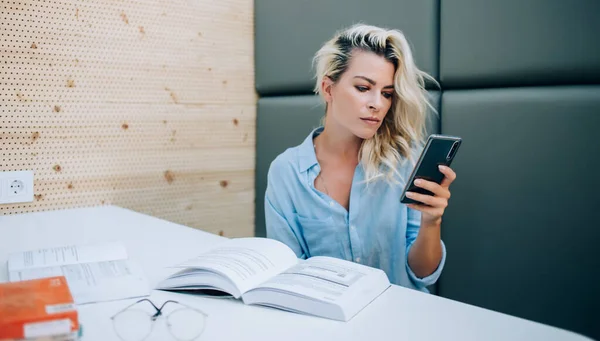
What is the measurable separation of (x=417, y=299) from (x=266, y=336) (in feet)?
0.92

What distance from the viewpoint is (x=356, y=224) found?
136 cm

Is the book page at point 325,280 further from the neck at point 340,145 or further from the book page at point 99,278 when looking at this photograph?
the neck at point 340,145

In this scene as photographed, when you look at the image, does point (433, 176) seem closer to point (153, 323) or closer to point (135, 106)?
point (153, 323)

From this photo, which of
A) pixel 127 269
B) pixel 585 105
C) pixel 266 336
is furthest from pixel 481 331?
pixel 585 105

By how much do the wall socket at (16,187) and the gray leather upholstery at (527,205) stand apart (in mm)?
1224

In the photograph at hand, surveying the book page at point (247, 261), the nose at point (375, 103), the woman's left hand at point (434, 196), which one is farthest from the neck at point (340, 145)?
the book page at point (247, 261)

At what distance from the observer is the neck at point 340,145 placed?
146cm

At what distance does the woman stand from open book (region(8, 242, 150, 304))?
0.51 meters

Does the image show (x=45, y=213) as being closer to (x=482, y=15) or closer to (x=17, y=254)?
(x=17, y=254)

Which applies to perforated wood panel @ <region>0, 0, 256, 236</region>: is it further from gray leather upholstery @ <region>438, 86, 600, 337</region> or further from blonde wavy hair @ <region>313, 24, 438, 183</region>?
gray leather upholstery @ <region>438, 86, 600, 337</region>

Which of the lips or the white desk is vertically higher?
the lips

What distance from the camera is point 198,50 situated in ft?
6.28

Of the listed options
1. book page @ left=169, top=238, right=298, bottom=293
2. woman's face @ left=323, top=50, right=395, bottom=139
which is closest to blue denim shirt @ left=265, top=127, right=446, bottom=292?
woman's face @ left=323, top=50, right=395, bottom=139

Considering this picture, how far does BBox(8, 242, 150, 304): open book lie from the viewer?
841 mm
